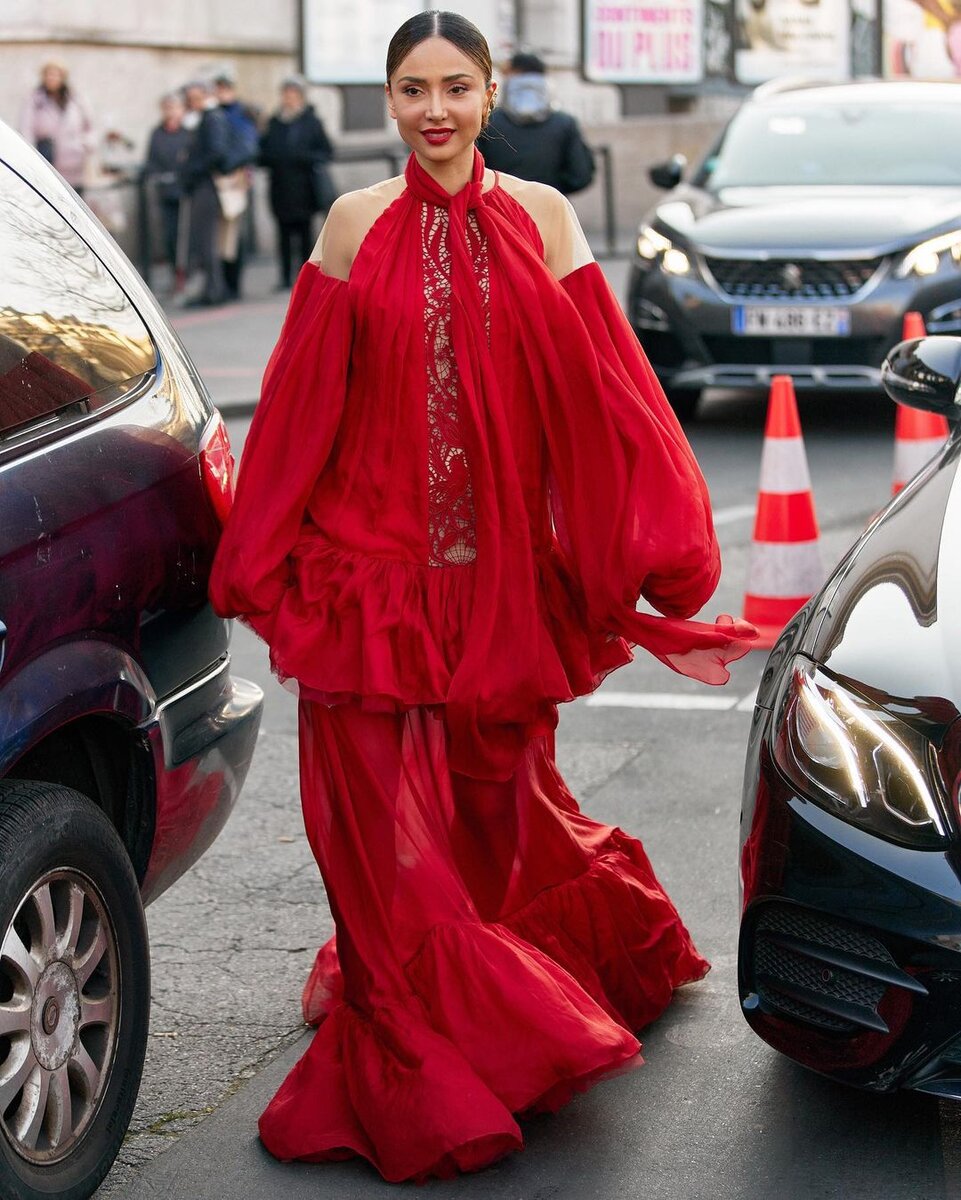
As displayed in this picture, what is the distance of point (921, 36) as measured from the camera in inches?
1251

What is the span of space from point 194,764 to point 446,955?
1.76 ft

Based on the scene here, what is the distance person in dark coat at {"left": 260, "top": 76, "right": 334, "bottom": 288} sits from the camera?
17.2 metres

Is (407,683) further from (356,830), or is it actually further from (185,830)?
(185,830)

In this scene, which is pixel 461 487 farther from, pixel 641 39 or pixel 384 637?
pixel 641 39

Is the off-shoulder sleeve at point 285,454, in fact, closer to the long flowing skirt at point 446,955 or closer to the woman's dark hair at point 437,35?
the long flowing skirt at point 446,955

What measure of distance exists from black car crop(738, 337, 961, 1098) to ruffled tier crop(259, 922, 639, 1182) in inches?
12.2

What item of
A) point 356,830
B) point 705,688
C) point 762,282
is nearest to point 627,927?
point 356,830

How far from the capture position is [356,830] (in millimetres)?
3400

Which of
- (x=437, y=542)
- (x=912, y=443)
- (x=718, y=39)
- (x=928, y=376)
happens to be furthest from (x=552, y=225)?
(x=718, y=39)

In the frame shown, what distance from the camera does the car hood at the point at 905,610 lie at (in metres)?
3.16

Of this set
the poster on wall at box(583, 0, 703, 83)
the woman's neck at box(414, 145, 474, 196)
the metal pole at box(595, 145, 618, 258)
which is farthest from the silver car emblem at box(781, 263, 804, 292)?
the poster on wall at box(583, 0, 703, 83)

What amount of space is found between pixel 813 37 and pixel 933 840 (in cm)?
2708

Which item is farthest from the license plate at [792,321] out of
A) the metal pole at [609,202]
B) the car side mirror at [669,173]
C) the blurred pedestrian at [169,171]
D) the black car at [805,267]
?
the metal pole at [609,202]

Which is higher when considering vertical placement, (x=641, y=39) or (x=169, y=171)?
(x=641, y=39)
